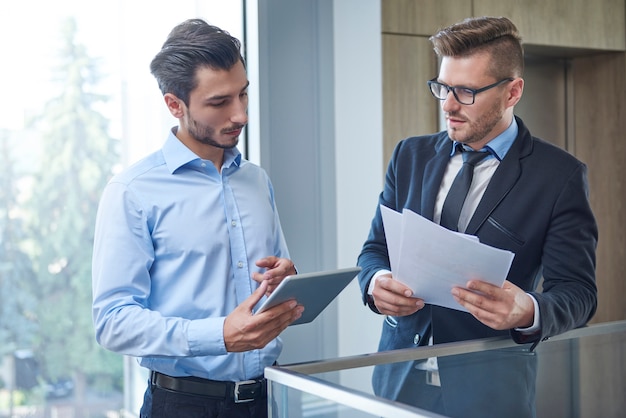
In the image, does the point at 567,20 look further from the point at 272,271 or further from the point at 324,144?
the point at 272,271

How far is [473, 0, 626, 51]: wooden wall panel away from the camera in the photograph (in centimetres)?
426

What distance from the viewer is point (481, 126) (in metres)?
2.15

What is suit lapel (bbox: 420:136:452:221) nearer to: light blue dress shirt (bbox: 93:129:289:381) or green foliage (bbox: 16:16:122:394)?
light blue dress shirt (bbox: 93:129:289:381)

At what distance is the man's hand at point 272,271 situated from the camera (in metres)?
1.98

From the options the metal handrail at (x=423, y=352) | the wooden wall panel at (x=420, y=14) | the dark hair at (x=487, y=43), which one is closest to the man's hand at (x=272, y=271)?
the metal handrail at (x=423, y=352)

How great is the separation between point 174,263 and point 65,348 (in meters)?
2.02

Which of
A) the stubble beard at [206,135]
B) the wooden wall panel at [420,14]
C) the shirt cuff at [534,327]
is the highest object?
the wooden wall panel at [420,14]

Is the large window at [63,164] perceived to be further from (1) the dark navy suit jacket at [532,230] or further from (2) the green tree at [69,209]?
(1) the dark navy suit jacket at [532,230]

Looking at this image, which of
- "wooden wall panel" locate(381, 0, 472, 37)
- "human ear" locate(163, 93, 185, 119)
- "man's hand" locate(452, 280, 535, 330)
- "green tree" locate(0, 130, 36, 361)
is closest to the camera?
"man's hand" locate(452, 280, 535, 330)

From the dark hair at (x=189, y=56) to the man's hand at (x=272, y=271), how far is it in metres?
0.44

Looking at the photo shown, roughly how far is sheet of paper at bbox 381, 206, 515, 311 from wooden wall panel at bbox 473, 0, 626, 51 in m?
2.59

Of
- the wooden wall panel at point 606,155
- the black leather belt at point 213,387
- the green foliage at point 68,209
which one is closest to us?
the black leather belt at point 213,387

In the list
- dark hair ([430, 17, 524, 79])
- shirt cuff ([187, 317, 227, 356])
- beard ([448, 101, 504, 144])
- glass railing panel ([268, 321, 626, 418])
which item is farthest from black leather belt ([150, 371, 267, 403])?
dark hair ([430, 17, 524, 79])

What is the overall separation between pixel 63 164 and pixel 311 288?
229cm
